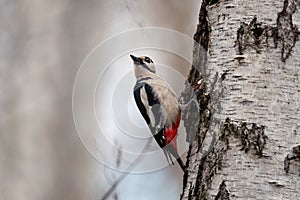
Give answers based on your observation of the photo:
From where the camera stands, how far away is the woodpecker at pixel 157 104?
182 cm

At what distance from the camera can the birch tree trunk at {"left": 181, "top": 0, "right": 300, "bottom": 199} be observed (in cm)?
140

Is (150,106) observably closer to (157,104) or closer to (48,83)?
(157,104)

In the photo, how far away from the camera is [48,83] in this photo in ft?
17.2

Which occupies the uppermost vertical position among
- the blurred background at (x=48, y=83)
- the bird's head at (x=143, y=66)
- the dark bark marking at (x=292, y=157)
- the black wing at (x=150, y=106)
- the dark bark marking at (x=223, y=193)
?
the blurred background at (x=48, y=83)

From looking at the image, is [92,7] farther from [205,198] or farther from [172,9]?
[205,198]

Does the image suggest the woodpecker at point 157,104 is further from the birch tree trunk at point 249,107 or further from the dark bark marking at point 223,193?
the dark bark marking at point 223,193

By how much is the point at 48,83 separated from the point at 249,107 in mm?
3897

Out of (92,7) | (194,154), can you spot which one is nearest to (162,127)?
(194,154)

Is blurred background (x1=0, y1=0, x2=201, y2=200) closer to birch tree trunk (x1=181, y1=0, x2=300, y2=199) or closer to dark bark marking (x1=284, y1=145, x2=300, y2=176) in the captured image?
birch tree trunk (x1=181, y1=0, x2=300, y2=199)

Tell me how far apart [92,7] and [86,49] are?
38 cm

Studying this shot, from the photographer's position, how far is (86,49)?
510cm

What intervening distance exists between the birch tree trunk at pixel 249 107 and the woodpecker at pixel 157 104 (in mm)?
233

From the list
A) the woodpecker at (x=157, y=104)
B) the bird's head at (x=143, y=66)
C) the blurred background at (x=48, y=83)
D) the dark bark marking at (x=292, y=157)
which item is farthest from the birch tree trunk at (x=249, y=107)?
the blurred background at (x=48, y=83)

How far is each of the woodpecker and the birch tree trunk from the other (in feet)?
0.77
